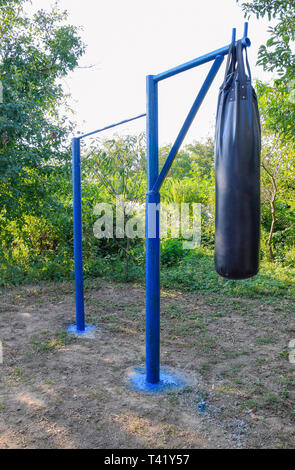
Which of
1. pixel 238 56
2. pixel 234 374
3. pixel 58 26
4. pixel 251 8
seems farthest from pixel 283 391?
pixel 58 26

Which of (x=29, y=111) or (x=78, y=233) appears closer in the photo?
(x=78, y=233)

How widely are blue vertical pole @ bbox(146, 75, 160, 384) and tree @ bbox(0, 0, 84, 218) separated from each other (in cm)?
299

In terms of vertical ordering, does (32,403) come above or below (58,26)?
below

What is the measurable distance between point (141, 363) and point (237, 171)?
2.40 metres

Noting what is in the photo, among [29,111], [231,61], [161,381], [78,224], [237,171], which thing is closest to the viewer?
[237,171]

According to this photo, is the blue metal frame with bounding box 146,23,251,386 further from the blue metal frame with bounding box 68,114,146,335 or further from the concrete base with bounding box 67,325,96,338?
the concrete base with bounding box 67,325,96,338

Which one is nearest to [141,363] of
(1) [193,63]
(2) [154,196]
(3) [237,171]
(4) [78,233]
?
(4) [78,233]

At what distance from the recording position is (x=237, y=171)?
190 cm

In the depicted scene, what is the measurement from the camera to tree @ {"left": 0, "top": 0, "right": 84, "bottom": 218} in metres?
5.38

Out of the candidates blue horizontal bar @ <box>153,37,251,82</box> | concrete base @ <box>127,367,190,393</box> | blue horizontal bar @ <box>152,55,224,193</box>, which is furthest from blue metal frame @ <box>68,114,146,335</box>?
blue horizontal bar @ <box>152,55,224,193</box>

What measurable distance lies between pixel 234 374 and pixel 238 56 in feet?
8.61

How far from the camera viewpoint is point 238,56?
2021 millimetres

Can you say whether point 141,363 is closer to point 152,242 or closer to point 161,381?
point 161,381

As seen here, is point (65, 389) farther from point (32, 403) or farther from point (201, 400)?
point (201, 400)
